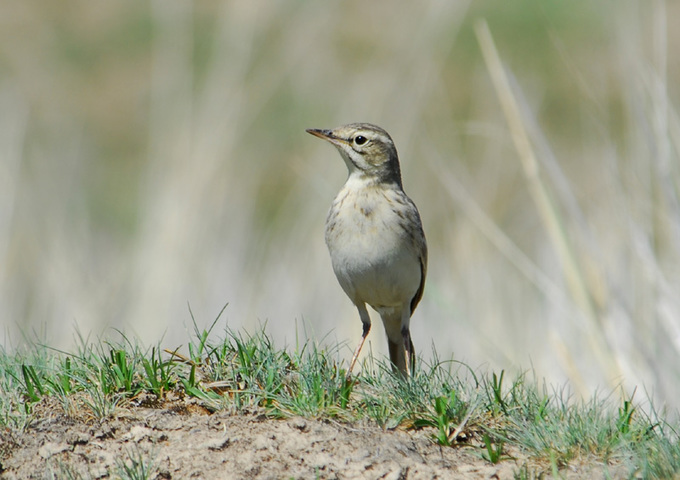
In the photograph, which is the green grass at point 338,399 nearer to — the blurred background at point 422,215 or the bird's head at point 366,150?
the blurred background at point 422,215

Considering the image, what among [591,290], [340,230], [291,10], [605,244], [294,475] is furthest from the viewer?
[291,10]

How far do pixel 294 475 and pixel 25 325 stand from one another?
226 inches

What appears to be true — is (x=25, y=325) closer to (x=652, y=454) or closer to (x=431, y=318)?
(x=431, y=318)

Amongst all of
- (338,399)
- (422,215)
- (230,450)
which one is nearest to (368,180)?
(338,399)

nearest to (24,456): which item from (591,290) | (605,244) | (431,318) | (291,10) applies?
(591,290)

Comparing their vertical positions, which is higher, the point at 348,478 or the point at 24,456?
the point at 348,478

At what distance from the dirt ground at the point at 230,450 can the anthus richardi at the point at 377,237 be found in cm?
134

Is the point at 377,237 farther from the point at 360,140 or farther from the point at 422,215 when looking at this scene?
the point at 422,215

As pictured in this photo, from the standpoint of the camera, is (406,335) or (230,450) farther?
(406,335)

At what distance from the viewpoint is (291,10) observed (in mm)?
15344

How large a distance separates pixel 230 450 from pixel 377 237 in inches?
79.2

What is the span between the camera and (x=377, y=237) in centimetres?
569

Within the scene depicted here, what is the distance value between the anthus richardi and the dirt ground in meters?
1.34

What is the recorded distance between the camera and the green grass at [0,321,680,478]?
409cm
